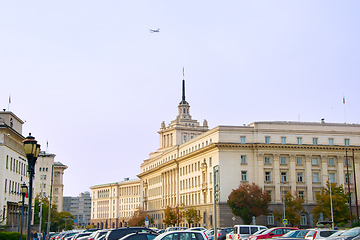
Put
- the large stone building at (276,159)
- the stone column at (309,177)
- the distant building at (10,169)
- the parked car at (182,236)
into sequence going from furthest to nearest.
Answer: the stone column at (309,177) < the large stone building at (276,159) < the distant building at (10,169) < the parked car at (182,236)

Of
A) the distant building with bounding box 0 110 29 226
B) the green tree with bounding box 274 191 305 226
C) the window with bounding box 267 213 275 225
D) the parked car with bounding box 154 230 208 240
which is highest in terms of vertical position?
the distant building with bounding box 0 110 29 226

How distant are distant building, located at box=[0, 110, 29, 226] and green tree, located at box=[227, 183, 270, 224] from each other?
33.8 meters

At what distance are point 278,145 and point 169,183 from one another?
128 feet

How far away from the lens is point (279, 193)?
89000 millimetres

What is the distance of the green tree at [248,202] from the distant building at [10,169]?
3375cm

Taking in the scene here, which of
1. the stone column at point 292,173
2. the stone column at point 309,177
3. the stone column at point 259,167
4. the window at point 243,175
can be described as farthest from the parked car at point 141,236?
A: the stone column at point 309,177

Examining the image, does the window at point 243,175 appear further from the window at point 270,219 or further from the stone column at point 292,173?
the stone column at point 292,173

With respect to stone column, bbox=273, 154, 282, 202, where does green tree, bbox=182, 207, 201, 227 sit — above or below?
below

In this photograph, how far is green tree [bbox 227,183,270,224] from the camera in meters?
81.3

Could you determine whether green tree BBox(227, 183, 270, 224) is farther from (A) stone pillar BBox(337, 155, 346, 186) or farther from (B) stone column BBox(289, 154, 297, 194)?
(A) stone pillar BBox(337, 155, 346, 186)

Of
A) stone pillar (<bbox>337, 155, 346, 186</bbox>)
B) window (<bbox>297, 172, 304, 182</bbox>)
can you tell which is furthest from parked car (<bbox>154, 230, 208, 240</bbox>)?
stone pillar (<bbox>337, 155, 346, 186</bbox>)

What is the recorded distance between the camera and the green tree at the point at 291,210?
268 ft

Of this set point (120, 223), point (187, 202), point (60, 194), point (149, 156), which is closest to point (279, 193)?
point (187, 202)

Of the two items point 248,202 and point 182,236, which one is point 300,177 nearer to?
point 248,202
